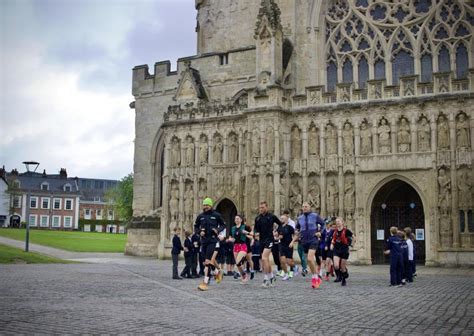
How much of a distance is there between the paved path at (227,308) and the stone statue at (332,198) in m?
11.5

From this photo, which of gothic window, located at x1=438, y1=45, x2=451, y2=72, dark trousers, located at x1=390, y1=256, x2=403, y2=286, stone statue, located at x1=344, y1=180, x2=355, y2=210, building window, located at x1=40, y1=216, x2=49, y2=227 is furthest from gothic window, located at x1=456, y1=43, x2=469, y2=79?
building window, located at x1=40, y1=216, x2=49, y2=227

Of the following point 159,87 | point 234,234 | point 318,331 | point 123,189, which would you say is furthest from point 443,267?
point 123,189

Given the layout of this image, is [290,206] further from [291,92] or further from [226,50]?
[226,50]

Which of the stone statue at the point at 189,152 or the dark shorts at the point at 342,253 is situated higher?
the stone statue at the point at 189,152

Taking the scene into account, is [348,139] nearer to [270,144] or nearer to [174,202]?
[270,144]

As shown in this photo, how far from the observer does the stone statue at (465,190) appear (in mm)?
24844

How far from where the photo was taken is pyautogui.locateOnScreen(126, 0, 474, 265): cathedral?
25.8 m

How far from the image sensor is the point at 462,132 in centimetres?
2542

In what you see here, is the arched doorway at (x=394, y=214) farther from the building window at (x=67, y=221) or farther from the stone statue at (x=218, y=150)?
the building window at (x=67, y=221)

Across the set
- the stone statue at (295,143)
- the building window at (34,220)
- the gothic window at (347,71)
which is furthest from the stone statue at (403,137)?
the building window at (34,220)

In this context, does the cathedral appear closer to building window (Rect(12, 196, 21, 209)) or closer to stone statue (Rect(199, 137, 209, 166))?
stone statue (Rect(199, 137, 209, 166))

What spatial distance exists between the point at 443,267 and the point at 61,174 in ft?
335

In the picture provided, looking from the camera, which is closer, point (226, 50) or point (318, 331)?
point (318, 331)

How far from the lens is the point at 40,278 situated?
1630 cm
